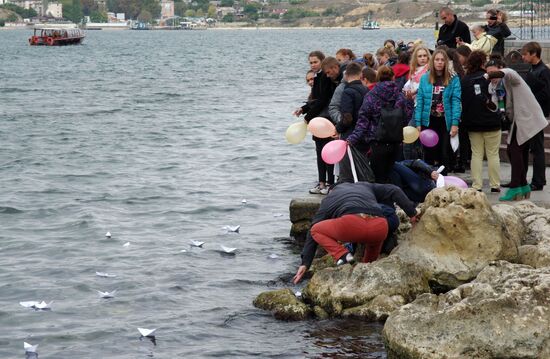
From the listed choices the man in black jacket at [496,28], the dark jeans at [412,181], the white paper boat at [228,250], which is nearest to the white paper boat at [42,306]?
the white paper boat at [228,250]

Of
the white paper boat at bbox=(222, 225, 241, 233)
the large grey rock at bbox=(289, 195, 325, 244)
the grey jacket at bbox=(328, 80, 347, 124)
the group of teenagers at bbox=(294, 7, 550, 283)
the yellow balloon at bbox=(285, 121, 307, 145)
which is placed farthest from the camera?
the white paper boat at bbox=(222, 225, 241, 233)

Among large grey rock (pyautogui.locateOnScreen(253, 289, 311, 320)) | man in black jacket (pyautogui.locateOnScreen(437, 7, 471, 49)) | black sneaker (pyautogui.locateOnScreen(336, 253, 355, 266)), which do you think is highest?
man in black jacket (pyautogui.locateOnScreen(437, 7, 471, 49))

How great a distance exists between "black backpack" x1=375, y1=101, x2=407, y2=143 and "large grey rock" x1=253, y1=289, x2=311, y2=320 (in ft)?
5.88

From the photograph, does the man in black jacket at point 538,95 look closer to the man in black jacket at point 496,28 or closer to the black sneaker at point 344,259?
the black sneaker at point 344,259

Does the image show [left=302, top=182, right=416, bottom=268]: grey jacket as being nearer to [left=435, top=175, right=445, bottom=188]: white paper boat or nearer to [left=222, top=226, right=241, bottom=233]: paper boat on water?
[left=435, top=175, right=445, bottom=188]: white paper boat

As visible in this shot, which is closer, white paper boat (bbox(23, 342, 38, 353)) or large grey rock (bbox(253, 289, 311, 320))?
white paper boat (bbox(23, 342, 38, 353))

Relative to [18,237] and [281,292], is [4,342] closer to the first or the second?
[281,292]

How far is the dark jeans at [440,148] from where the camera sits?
12.9 meters

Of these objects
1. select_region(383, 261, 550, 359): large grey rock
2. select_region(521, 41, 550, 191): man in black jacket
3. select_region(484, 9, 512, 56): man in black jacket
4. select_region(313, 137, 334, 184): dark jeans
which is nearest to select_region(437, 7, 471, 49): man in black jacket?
select_region(484, 9, 512, 56): man in black jacket

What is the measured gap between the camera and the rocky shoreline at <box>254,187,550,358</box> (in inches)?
332

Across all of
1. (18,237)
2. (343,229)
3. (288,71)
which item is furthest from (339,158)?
(288,71)

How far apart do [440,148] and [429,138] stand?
42 centimetres

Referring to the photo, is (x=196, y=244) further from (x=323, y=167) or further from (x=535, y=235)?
(x=535, y=235)

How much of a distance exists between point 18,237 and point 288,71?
49526mm
